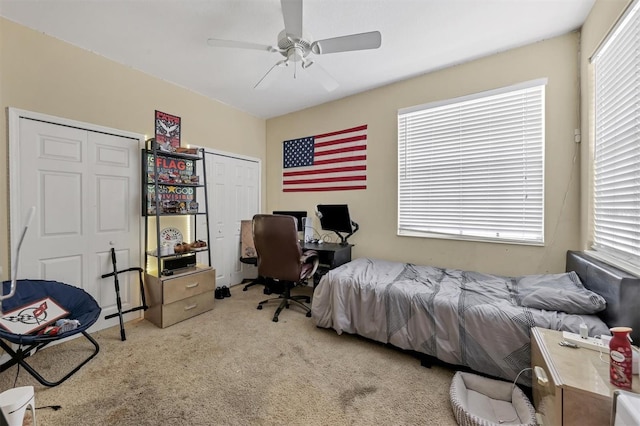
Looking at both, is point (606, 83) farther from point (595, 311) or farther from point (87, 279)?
point (87, 279)

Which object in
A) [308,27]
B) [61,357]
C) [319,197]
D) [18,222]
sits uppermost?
[308,27]

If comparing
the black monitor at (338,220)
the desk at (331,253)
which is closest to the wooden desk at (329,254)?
the desk at (331,253)

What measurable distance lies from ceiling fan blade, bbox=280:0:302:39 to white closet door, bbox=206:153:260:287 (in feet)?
7.43

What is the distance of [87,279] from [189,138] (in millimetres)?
1923

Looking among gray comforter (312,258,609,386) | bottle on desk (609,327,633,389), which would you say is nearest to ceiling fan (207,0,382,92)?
gray comforter (312,258,609,386)

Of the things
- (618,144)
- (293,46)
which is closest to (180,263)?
(293,46)

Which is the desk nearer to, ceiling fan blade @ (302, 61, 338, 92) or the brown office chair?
the brown office chair

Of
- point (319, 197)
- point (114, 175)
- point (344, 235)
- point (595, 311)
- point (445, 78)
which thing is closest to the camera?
point (595, 311)

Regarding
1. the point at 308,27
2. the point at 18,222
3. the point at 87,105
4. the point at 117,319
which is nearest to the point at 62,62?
the point at 87,105

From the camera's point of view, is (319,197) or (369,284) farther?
(319,197)

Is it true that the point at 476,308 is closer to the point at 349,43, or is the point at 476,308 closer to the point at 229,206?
the point at 349,43

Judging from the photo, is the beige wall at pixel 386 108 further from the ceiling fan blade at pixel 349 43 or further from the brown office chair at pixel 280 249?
the ceiling fan blade at pixel 349 43

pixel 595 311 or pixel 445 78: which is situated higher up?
pixel 445 78

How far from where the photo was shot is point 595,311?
1604 millimetres
